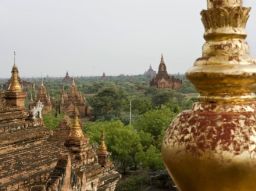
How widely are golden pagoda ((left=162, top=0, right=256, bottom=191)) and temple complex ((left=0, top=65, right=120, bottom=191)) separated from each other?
9049mm

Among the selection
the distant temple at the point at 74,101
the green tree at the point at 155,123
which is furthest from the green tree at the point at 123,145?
the distant temple at the point at 74,101

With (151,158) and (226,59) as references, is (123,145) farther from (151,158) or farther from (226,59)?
(226,59)

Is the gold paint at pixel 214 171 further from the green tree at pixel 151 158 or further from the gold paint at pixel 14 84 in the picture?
the green tree at pixel 151 158

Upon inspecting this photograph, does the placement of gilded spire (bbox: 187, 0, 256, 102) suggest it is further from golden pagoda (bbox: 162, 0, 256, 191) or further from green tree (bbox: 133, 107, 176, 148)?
green tree (bbox: 133, 107, 176, 148)

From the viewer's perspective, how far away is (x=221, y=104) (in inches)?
60.8

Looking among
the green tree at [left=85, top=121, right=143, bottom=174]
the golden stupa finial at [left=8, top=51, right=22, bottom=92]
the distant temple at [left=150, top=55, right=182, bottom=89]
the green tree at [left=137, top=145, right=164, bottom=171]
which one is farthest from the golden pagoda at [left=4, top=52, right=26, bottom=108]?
the distant temple at [left=150, top=55, right=182, bottom=89]

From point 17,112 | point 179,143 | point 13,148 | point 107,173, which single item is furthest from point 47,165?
point 179,143

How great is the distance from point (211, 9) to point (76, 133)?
1341 cm

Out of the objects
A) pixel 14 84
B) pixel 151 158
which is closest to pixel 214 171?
pixel 14 84

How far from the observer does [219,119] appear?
58.3 inches

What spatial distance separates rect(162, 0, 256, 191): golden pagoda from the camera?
1.43 m

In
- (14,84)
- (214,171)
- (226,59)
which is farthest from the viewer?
(14,84)

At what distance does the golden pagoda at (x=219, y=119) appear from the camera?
1431 millimetres

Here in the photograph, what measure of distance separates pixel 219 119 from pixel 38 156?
443 inches
